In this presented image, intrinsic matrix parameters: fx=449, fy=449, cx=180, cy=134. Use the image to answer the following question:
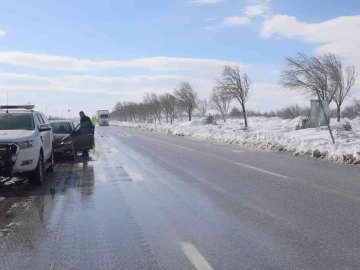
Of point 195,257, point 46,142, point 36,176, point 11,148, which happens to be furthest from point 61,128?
point 195,257

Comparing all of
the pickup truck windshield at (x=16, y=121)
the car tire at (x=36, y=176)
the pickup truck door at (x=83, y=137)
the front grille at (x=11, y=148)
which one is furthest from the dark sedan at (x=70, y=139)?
the front grille at (x=11, y=148)

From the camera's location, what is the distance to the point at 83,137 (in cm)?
1772

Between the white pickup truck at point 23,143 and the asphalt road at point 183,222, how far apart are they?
1.59 feet

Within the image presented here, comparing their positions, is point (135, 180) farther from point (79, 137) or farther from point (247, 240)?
point (79, 137)

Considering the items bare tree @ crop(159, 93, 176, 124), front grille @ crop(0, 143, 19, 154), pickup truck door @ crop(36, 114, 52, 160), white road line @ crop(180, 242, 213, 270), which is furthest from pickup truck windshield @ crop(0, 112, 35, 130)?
bare tree @ crop(159, 93, 176, 124)

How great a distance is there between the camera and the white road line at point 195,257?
4723 mm

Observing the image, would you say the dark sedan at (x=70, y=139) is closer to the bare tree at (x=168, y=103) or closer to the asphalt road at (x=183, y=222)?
the asphalt road at (x=183, y=222)

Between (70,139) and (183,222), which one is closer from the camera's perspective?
(183,222)

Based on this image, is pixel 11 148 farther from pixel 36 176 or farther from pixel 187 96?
pixel 187 96

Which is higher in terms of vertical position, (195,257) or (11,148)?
(11,148)

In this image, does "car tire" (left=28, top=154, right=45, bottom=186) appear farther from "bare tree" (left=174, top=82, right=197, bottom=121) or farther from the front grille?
"bare tree" (left=174, top=82, right=197, bottom=121)

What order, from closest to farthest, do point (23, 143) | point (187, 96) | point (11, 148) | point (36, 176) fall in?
1. point (11, 148)
2. point (23, 143)
3. point (36, 176)
4. point (187, 96)

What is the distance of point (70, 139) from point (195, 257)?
42.0 feet

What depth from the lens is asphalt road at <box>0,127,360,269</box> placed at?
5000 millimetres
